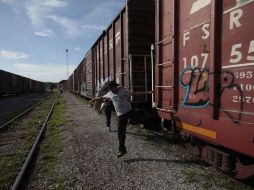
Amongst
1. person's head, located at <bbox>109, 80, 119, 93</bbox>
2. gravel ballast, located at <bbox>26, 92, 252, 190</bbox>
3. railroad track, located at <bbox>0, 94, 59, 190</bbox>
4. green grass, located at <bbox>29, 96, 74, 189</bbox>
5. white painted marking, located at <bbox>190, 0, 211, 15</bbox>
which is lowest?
railroad track, located at <bbox>0, 94, 59, 190</bbox>

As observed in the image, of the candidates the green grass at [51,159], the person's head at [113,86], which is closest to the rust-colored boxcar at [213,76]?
the person's head at [113,86]

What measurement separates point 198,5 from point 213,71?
1143 mm

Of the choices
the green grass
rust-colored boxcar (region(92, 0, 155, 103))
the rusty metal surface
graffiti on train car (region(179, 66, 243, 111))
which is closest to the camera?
the rusty metal surface

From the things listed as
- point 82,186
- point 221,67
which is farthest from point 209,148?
point 82,186

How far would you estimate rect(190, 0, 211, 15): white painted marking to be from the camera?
13.3ft

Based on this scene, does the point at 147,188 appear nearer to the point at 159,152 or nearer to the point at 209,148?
the point at 209,148

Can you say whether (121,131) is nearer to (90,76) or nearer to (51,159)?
(51,159)

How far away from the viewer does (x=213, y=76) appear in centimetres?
382

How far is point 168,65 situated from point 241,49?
6.80 ft

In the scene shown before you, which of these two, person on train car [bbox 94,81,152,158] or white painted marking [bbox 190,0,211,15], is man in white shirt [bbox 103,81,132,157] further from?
white painted marking [bbox 190,0,211,15]

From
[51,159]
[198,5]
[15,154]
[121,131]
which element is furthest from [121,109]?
[15,154]

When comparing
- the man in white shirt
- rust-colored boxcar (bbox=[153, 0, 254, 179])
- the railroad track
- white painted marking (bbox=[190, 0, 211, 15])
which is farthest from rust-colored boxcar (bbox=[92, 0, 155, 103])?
white painted marking (bbox=[190, 0, 211, 15])

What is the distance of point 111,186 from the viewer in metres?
4.41

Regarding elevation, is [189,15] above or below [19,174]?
above
